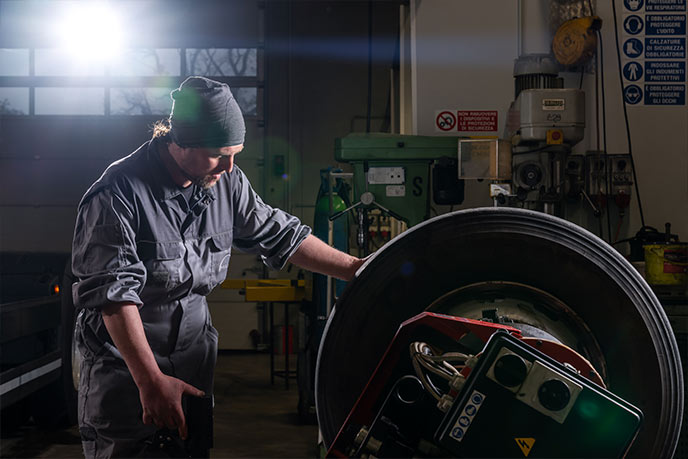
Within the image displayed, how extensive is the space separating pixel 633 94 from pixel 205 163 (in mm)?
2553

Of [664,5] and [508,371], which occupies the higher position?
[664,5]

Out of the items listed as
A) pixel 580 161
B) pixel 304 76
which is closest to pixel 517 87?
pixel 580 161

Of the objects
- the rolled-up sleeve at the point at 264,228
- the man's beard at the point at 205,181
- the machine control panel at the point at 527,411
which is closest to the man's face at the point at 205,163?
the man's beard at the point at 205,181

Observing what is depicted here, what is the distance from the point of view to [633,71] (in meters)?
3.17

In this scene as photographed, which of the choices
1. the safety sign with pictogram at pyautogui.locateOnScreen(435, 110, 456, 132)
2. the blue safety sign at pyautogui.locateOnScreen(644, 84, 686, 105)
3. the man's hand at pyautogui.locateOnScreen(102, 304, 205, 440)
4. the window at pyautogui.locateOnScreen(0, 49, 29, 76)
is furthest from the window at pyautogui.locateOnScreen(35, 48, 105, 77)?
the man's hand at pyautogui.locateOnScreen(102, 304, 205, 440)

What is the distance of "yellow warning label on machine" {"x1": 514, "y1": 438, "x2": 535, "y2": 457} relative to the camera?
0.71 m

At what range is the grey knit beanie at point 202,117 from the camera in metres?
1.29

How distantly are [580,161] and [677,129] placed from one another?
22.7 inches

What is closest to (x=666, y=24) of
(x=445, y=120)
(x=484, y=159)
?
(x=445, y=120)

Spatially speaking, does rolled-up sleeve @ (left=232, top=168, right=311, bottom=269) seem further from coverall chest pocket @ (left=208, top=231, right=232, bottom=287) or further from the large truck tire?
the large truck tire

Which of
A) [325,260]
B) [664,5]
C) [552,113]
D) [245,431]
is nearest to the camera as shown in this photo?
[325,260]

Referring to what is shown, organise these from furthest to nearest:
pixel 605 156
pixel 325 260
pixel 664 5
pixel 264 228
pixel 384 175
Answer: pixel 664 5 → pixel 605 156 → pixel 384 175 → pixel 264 228 → pixel 325 260

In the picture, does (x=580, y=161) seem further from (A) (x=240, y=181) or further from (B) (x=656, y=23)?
(A) (x=240, y=181)

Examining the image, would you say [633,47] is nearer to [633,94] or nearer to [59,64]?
[633,94]
